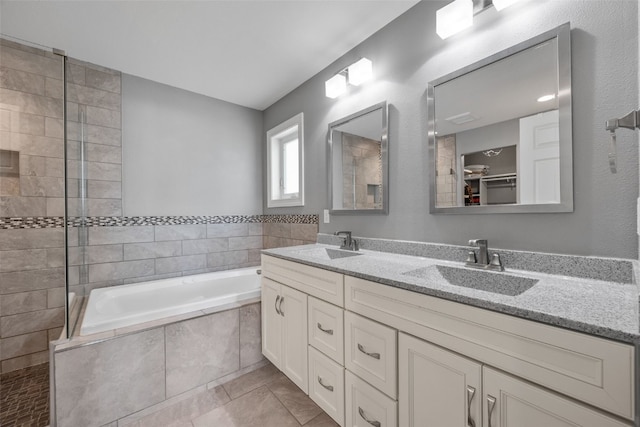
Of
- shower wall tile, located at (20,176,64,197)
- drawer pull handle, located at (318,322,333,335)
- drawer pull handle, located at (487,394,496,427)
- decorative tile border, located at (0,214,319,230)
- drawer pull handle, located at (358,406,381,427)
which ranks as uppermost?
shower wall tile, located at (20,176,64,197)

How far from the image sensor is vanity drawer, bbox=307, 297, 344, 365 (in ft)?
4.37

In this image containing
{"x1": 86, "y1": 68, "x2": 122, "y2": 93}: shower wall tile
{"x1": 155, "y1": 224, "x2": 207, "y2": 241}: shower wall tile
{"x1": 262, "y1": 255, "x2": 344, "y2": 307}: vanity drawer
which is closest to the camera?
{"x1": 262, "y1": 255, "x2": 344, "y2": 307}: vanity drawer

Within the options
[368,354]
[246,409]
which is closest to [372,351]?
[368,354]

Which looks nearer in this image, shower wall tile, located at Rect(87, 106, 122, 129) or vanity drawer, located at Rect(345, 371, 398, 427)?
vanity drawer, located at Rect(345, 371, 398, 427)

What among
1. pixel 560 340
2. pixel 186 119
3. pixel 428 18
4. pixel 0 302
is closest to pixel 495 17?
pixel 428 18

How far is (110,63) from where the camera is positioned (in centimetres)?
226

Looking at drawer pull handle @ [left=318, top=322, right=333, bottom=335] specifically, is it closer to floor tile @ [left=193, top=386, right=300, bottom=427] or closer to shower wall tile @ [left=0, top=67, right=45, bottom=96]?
floor tile @ [left=193, top=386, right=300, bottom=427]

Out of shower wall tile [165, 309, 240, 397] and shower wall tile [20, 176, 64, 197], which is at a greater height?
shower wall tile [20, 176, 64, 197]

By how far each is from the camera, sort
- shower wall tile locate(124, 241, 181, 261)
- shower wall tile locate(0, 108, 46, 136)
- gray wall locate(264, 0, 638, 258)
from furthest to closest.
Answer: shower wall tile locate(124, 241, 181, 261) → shower wall tile locate(0, 108, 46, 136) → gray wall locate(264, 0, 638, 258)

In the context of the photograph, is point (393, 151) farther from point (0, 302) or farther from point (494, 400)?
point (0, 302)

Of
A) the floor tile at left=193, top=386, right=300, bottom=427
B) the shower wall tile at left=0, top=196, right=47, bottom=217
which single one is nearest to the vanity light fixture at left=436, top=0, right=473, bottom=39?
the floor tile at left=193, top=386, right=300, bottom=427

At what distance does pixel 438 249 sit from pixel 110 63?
2.98 metres

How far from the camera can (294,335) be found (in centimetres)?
166

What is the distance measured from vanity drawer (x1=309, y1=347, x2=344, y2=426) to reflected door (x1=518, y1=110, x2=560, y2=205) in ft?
4.05
